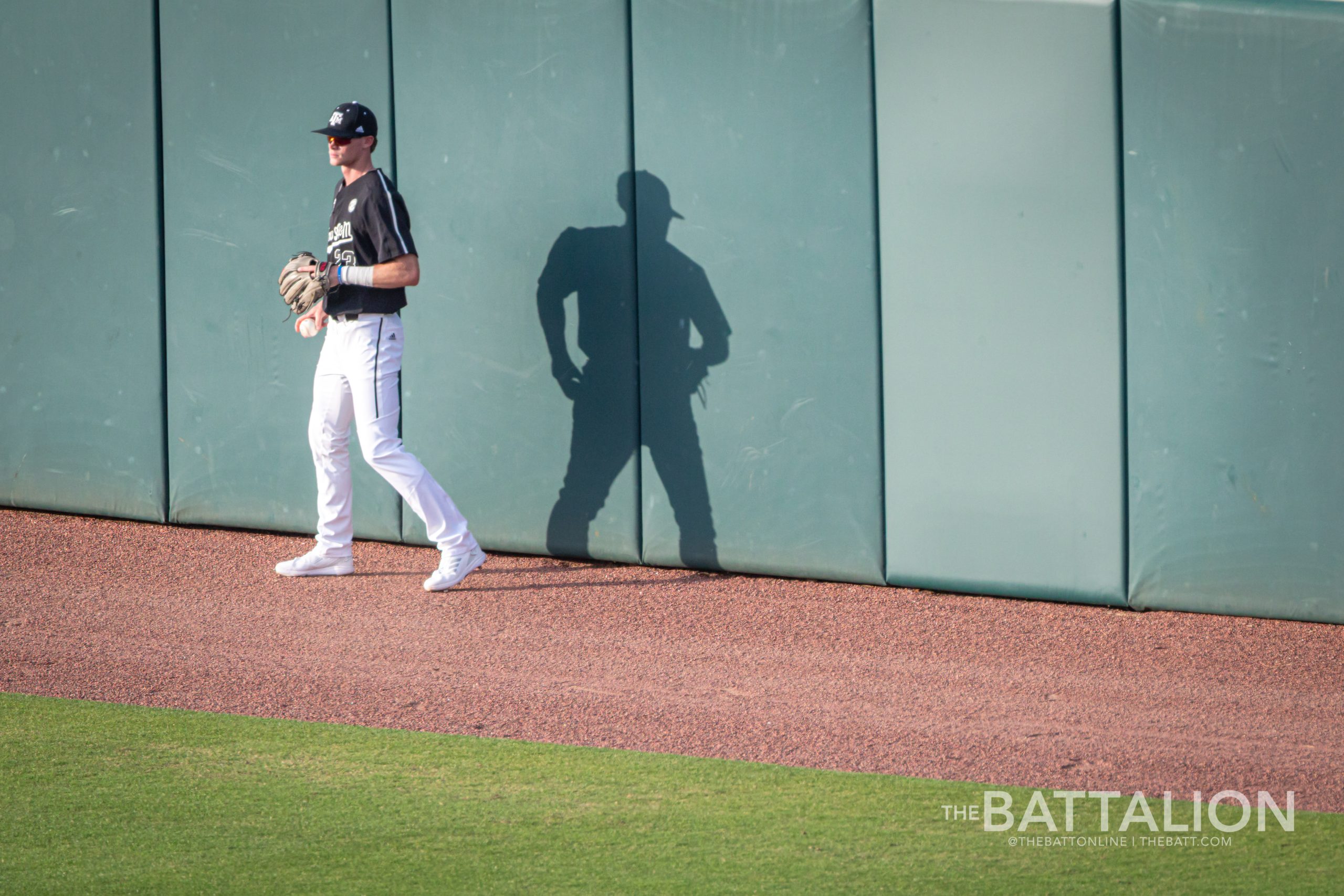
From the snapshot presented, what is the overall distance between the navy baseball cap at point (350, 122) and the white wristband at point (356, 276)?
568 millimetres

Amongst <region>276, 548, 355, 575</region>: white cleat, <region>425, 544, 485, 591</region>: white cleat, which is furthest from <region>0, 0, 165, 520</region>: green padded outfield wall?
<region>425, 544, 485, 591</region>: white cleat

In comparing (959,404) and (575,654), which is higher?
(959,404)

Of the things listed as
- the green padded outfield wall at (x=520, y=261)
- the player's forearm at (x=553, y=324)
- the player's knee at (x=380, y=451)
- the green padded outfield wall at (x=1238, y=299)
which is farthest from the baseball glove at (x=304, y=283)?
the green padded outfield wall at (x=1238, y=299)

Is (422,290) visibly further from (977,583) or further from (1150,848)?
(1150,848)

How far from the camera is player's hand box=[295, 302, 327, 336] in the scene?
20.9ft

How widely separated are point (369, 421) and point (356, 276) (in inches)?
24.2

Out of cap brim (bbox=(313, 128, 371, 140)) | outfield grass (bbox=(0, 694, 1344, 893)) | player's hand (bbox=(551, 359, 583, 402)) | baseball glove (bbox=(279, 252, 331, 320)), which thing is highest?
cap brim (bbox=(313, 128, 371, 140))

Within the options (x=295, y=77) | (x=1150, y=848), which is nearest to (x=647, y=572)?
(x=295, y=77)

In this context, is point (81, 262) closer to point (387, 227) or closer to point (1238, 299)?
point (387, 227)

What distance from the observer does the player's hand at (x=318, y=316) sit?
20.9 feet

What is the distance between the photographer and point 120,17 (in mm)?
7504

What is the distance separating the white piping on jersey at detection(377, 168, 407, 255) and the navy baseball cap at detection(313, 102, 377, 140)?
18 cm

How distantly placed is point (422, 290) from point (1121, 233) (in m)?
3.27

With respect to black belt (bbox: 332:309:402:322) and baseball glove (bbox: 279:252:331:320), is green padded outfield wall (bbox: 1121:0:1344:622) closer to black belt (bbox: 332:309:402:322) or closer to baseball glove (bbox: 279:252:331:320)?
black belt (bbox: 332:309:402:322)
